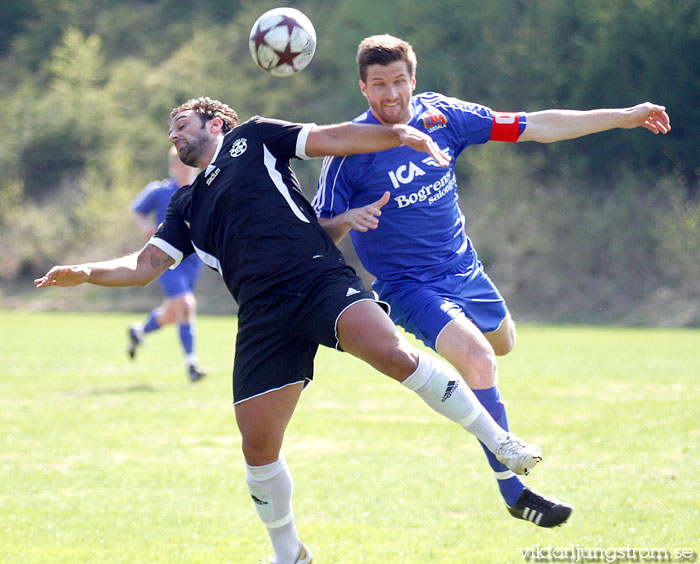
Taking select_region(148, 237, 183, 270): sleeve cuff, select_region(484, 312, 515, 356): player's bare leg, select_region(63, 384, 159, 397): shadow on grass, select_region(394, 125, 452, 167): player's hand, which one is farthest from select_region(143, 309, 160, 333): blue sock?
select_region(394, 125, 452, 167): player's hand

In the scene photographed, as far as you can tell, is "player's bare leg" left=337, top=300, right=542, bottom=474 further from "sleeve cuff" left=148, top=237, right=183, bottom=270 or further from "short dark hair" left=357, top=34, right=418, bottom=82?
"short dark hair" left=357, top=34, right=418, bottom=82

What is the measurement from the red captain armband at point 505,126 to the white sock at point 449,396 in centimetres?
154

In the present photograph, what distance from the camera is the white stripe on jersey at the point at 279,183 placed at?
4.52 m

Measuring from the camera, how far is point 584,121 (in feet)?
16.7

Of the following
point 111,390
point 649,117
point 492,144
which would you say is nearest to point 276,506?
point 649,117

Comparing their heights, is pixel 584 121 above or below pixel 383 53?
below

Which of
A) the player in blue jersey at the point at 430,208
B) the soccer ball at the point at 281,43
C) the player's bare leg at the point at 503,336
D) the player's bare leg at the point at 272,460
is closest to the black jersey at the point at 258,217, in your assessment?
the player in blue jersey at the point at 430,208

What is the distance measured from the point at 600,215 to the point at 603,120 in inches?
897

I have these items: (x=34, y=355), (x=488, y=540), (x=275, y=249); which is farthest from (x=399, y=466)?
(x=34, y=355)

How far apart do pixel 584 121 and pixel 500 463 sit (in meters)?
1.91

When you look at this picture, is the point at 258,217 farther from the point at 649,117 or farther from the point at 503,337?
the point at 649,117

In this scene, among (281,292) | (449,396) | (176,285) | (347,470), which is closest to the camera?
(449,396)

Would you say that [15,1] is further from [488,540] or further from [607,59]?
[488,540]

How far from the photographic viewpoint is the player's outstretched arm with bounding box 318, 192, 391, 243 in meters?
4.70
